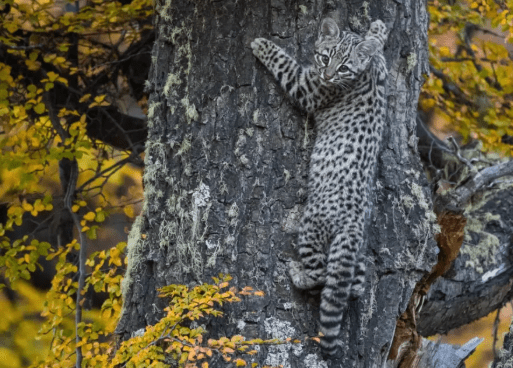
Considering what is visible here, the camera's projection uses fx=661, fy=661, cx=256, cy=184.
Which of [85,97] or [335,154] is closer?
[335,154]

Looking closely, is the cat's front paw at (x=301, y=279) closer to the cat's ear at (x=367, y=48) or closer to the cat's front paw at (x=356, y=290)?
the cat's front paw at (x=356, y=290)

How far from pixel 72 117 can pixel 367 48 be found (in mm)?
4134

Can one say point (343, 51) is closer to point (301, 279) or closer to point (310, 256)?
point (310, 256)

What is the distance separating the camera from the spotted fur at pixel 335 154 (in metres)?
4.27

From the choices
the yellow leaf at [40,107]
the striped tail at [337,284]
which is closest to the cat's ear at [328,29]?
the striped tail at [337,284]

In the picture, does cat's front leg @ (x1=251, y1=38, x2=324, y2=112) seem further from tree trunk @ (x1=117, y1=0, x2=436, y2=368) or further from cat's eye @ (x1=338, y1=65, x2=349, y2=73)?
cat's eye @ (x1=338, y1=65, x2=349, y2=73)

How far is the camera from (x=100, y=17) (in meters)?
7.09

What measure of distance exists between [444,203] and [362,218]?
106 cm

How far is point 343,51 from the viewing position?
4613 millimetres

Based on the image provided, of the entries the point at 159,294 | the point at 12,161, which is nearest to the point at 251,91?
the point at 159,294

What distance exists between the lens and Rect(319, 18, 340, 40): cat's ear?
4449 mm

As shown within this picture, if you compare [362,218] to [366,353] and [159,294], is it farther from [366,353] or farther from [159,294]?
[159,294]

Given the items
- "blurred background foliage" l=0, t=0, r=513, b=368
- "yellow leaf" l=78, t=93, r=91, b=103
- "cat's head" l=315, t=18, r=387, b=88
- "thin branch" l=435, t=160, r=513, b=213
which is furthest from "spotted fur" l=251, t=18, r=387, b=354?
"yellow leaf" l=78, t=93, r=91, b=103

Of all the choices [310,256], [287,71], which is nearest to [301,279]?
[310,256]
